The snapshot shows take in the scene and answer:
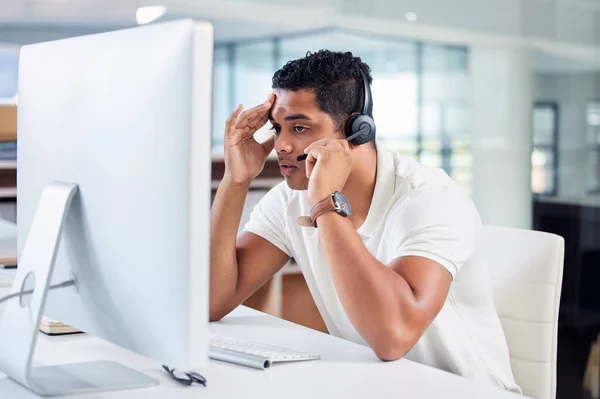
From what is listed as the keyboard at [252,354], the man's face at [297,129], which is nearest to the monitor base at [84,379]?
the keyboard at [252,354]

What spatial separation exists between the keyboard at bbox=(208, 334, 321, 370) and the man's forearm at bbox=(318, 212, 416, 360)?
0.10 metres

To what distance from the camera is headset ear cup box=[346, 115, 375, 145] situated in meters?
1.72

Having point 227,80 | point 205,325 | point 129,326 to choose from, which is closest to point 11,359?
point 129,326

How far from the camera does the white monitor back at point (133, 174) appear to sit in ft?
3.04

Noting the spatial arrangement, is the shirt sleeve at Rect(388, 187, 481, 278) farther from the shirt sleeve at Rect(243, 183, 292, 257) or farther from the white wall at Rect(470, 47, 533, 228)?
the white wall at Rect(470, 47, 533, 228)

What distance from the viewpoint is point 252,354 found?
1.33m

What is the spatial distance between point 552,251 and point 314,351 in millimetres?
494

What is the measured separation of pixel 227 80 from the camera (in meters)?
6.24

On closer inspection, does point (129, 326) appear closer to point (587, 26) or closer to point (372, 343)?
point (372, 343)

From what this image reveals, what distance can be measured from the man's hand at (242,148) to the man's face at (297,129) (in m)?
0.10

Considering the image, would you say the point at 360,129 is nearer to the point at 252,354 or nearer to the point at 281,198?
the point at 281,198

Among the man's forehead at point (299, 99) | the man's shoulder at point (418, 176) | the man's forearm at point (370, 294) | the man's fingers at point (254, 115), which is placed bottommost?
the man's forearm at point (370, 294)

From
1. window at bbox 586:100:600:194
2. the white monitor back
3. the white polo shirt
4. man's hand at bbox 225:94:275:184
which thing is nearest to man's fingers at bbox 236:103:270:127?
man's hand at bbox 225:94:275:184

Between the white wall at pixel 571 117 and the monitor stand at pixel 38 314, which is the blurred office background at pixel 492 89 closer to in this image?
the white wall at pixel 571 117
